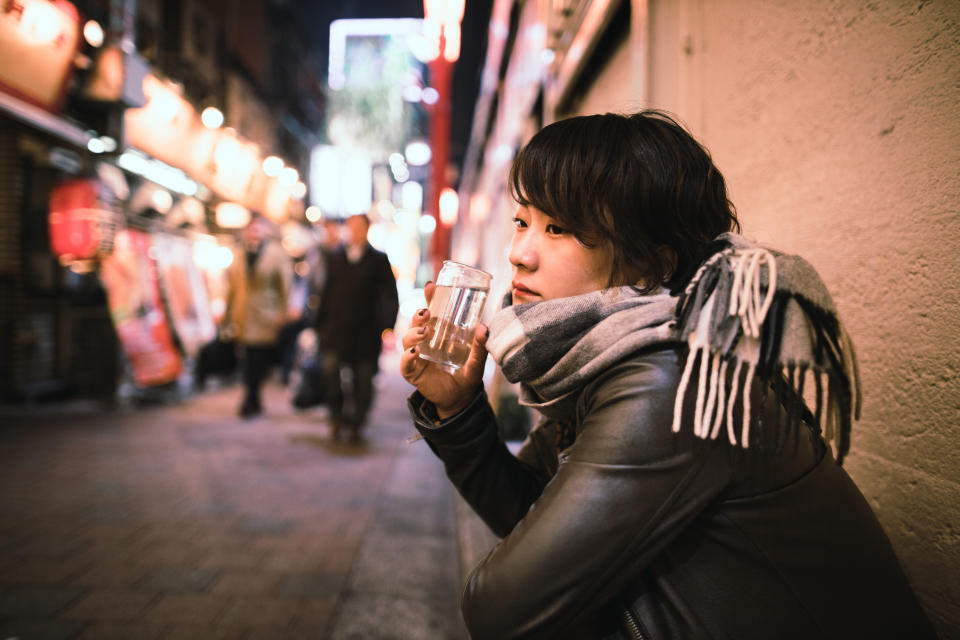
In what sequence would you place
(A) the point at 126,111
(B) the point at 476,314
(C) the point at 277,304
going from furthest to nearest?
1. (C) the point at 277,304
2. (A) the point at 126,111
3. (B) the point at 476,314

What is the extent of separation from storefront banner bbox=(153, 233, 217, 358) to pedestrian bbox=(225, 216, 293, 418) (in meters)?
1.68

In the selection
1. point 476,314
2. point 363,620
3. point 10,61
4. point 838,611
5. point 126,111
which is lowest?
point 363,620

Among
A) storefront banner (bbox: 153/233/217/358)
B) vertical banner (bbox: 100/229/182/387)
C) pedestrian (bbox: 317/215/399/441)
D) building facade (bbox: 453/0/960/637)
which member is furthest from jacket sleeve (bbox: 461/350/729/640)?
storefront banner (bbox: 153/233/217/358)

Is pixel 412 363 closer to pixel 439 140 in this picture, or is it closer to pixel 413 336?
pixel 413 336

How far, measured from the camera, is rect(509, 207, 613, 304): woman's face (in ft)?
3.65

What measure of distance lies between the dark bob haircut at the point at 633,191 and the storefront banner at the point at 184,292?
797 centimetres

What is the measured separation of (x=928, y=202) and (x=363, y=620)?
2.44 m

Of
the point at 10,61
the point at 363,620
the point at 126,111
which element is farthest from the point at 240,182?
the point at 363,620

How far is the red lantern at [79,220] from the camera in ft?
19.0

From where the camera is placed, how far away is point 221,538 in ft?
10.2

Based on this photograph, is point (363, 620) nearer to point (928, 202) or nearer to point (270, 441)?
point (928, 202)

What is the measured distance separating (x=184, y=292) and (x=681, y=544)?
359 inches

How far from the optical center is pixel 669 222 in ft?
3.49

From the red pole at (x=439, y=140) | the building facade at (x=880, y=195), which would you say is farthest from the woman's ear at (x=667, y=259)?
the red pole at (x=439, y=140)
